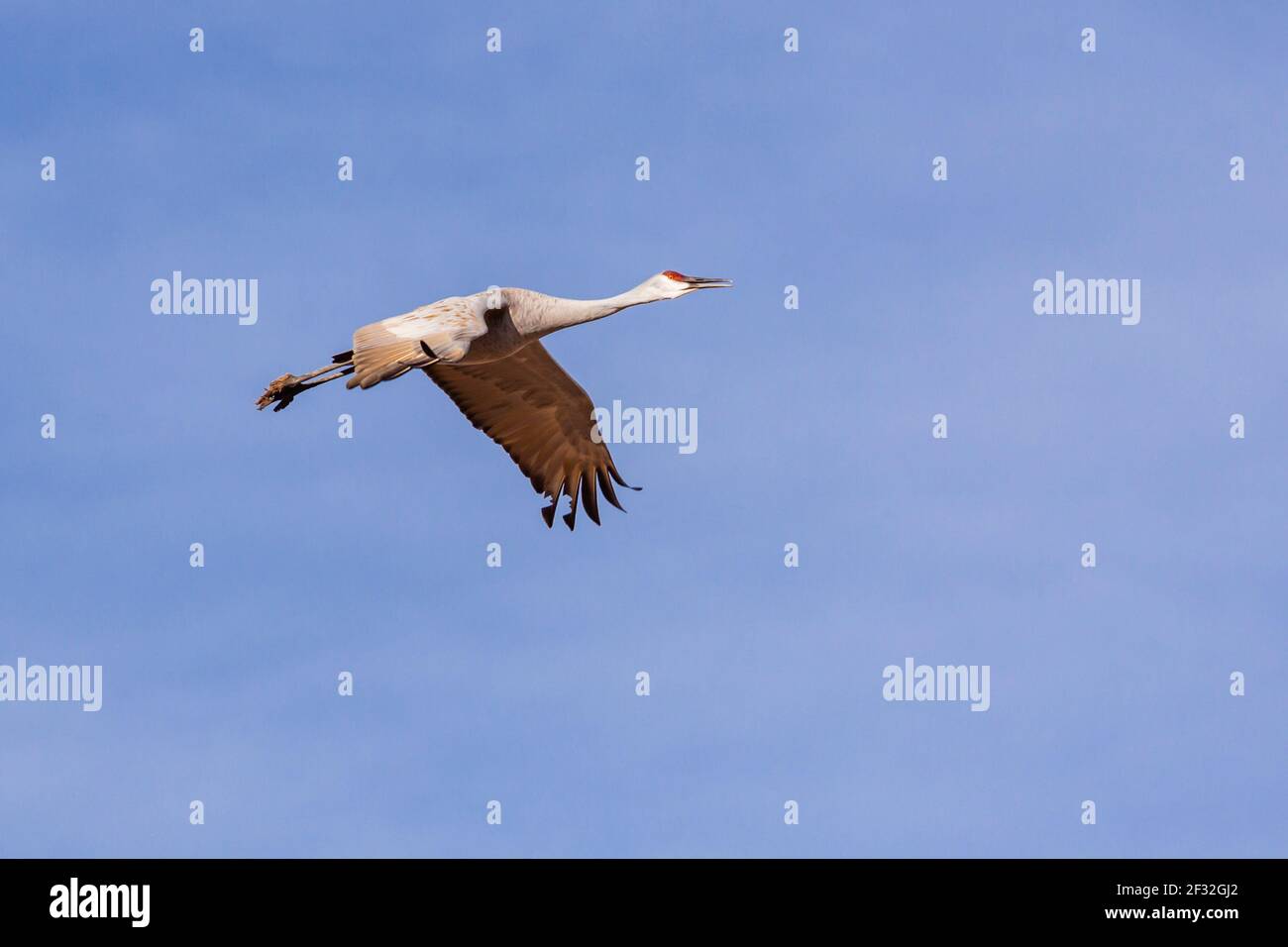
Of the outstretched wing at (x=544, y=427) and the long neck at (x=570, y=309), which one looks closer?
the long neck at (x=570, y=309)

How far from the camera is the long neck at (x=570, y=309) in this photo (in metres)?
28.3

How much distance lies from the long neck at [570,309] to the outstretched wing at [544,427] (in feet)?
10.9

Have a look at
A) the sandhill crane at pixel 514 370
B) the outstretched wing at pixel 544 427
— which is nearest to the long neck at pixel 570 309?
the sandhill crane at pixel 514 370

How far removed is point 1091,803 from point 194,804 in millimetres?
14003

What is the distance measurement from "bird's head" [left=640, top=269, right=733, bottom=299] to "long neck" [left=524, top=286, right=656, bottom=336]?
0.13 metres

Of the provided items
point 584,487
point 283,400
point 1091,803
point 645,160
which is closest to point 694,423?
point 584,487

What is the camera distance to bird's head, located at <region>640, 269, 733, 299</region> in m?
28.5

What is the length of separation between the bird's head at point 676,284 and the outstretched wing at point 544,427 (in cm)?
365

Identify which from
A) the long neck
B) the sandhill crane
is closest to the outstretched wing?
the sandhill crane

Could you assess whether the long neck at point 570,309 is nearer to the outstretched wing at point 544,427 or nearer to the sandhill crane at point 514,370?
the sandhill crane at point 514,370

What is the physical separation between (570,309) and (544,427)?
4466 millimetres

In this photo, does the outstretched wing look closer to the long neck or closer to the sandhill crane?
the sandhill crane
